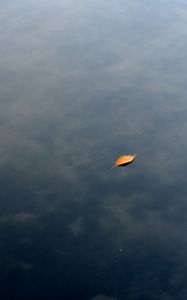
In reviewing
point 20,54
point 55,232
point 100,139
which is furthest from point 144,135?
point 20,54

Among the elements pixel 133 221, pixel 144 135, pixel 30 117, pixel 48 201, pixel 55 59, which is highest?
pixel 55 59

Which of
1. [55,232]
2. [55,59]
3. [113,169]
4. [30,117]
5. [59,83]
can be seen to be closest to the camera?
[55,232]

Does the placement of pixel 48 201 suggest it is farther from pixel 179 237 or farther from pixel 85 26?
pixel 85 26

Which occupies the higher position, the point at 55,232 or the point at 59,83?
the point at 59,83

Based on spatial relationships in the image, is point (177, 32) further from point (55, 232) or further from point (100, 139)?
point (55, 232)

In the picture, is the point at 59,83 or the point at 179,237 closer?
the point at 179,237

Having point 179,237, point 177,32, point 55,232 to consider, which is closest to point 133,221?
point 179,237

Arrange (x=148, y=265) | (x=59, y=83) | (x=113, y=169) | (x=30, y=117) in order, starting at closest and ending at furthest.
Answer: (x=148, y=265), (x=113, y=169), (x=30, y=117), (x=59, y=83)
